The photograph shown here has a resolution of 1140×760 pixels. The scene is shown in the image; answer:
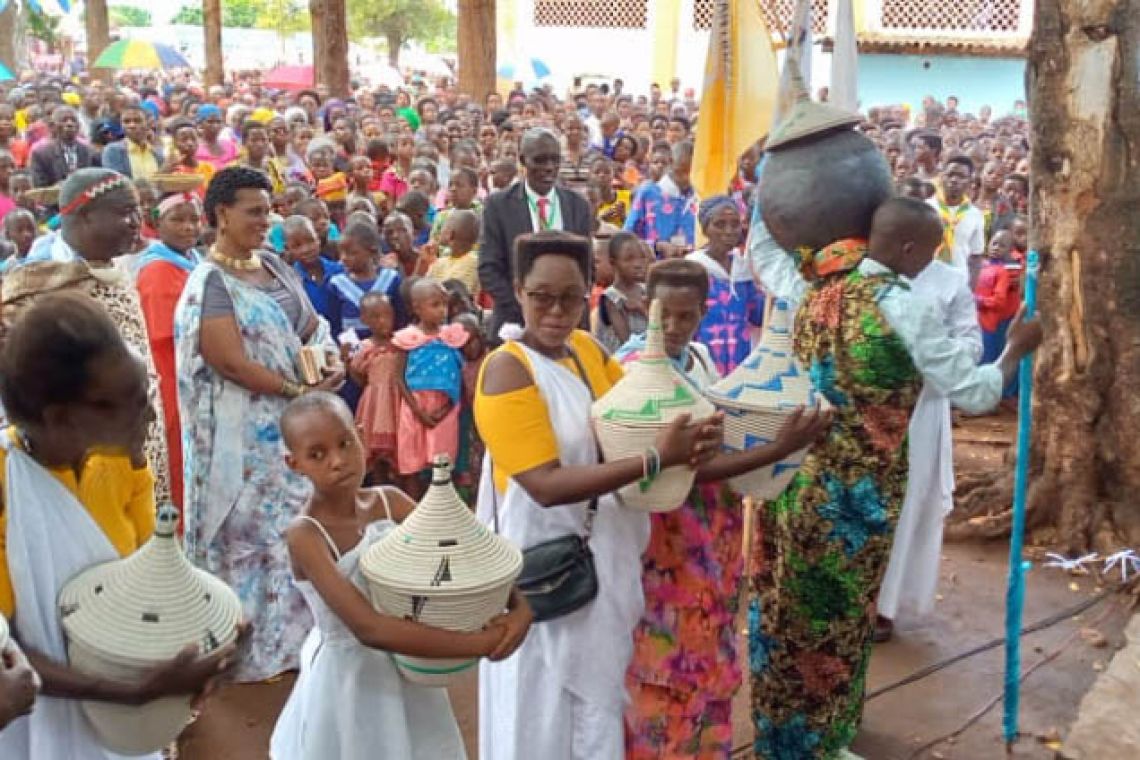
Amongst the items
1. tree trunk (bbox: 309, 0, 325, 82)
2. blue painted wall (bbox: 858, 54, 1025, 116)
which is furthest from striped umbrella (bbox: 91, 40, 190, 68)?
blue painted wall (bbox: 858, 54, 1025, 116)

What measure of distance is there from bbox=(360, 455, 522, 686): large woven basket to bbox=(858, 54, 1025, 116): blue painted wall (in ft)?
85.6

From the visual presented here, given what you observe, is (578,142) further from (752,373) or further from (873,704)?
(752,373)

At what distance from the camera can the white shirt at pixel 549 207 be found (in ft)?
18.3

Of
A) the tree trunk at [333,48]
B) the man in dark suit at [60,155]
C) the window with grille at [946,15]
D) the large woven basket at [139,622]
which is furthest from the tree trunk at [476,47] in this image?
the large woven basket at [139,622]

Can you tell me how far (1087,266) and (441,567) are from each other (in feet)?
13.8

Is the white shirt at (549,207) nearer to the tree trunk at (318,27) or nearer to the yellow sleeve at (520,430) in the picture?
the yellow sleeve at (520,430)

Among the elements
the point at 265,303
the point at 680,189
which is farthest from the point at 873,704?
the point at 680,189

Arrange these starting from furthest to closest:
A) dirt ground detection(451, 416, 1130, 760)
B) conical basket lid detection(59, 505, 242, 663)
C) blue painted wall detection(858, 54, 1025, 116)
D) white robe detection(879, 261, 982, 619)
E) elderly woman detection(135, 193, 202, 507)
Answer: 1. blue painted wall detection(858, 54, 1025, 116)
2. white robe detection(879, 261, 982, 619)
3. elderly woman detection(135, 193, 202, 507)
4. dirt ground detection(451, 416, 1130, 760)
5. conical basket lid detection(59, 505, 242, 663)

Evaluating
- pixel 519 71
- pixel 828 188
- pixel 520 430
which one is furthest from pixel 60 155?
pixel 519 71

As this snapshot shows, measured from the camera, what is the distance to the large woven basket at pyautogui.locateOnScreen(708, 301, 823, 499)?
2680 millimetres

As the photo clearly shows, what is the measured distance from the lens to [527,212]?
556 cm

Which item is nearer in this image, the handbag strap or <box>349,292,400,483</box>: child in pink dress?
the handbag strap

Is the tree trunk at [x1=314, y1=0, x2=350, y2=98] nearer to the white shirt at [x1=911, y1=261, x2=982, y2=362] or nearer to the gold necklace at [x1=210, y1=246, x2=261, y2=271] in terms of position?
the gold necklace at [x1=210, y1=246, x2=261, y2=271]

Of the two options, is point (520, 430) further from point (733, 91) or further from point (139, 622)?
point (733, 91)
